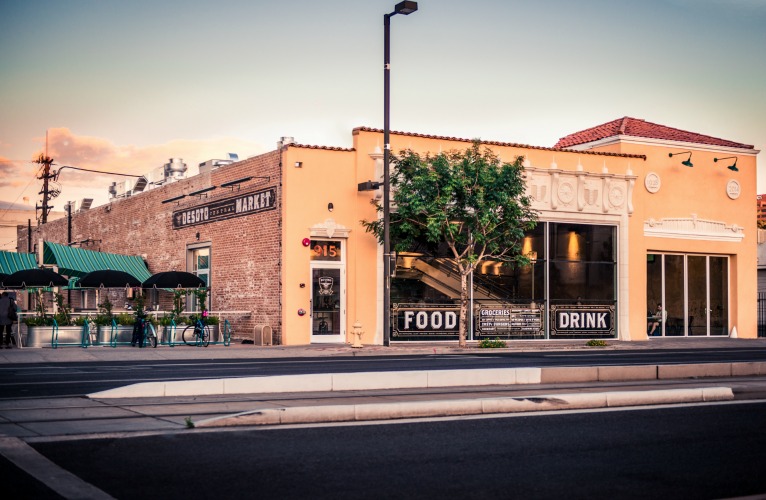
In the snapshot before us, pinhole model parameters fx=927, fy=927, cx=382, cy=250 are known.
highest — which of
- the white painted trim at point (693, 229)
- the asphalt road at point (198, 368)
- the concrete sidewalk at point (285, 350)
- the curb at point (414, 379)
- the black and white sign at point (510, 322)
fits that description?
the white painted trim at point (693, 229)

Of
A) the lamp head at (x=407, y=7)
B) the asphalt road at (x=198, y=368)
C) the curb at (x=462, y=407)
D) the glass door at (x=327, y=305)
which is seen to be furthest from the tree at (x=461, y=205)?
the curb at (x=462, y=407)

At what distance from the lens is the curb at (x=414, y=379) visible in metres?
13.2

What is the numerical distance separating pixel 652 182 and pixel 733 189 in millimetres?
4448

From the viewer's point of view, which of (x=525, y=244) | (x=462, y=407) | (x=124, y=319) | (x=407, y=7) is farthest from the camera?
(x=525, y=244)

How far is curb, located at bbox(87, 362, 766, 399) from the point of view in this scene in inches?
519

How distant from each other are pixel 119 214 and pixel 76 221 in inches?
316

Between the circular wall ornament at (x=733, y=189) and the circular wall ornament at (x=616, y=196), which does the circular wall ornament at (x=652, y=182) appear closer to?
the circular wall ornament at (x=616, y=196)

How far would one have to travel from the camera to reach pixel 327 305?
30.2m

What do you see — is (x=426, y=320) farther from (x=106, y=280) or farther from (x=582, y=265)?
(x=106, y=280)

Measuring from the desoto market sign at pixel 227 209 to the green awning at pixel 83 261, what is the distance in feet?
10.9

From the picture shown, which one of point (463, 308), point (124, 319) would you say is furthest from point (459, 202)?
point (124, 319)

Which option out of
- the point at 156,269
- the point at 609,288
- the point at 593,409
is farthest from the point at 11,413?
the point at 156,269

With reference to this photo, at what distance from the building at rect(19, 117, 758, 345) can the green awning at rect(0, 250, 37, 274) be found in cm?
512

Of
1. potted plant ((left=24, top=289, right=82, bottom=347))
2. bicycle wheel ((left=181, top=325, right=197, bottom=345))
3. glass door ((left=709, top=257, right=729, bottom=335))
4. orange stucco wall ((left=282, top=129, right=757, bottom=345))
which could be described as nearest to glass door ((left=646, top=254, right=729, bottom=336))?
glass door ((left=709, top=257, right=729, bottom=335))
